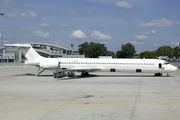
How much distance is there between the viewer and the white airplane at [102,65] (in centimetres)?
3094

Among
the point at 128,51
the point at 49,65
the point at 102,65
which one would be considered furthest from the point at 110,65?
the point at 128,51

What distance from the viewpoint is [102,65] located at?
32.0 metres

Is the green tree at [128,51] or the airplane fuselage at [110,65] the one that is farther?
the green tree at [128,51]

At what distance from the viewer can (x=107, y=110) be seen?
11383 mm

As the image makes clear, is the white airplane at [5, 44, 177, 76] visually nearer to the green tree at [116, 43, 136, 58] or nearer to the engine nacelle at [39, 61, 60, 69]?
the engine nacelle at [39, 61, 60, 69]

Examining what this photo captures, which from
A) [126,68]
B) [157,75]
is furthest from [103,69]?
[157,75]

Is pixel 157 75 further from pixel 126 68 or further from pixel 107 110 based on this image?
pixel 107 110

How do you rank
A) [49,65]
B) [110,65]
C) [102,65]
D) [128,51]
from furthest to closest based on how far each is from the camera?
1. [128,51]
2. [49,65]
3. [102,65]
4. [110,65]

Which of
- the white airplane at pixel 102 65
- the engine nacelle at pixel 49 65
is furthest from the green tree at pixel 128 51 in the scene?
the engine nacelle at pixel 49 65

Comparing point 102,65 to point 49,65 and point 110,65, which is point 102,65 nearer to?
point 110,65

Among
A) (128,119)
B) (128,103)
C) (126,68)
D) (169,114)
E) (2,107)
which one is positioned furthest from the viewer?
(126,68)

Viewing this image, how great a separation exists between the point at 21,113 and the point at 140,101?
8.05 meters

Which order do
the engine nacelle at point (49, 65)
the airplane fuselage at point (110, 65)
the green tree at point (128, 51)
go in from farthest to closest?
the green tree at point (128, 51), the engine nacelle at point (49, 65), the airplane fuselage at point (110, 65)

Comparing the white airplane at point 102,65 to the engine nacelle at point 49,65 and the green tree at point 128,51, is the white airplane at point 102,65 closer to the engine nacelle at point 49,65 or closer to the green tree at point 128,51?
the engine nacelle at point 49,65
